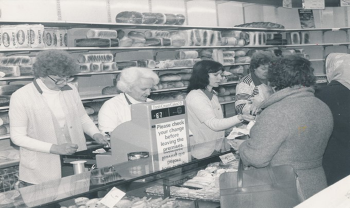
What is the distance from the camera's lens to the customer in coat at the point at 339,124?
2549mm

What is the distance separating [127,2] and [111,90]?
4.95ft

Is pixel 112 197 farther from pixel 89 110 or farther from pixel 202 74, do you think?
pixel 89 110

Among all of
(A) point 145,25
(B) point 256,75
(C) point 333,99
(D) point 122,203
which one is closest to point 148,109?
(D) point 122,203

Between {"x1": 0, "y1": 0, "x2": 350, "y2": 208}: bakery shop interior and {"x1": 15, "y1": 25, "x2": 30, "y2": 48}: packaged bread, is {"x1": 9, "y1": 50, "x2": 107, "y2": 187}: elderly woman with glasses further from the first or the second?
{"x1": 15, "y1": 25, "x2": 30, "y2": 48}: packaged bread

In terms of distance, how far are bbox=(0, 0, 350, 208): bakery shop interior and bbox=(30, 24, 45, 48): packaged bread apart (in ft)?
0.04

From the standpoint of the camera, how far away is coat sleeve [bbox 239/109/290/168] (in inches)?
78.6

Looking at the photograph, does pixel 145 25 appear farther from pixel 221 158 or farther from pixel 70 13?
pixel 221 158

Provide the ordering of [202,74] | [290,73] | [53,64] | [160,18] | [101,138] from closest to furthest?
[290,73] < [53,64] < [101,138] < [202,74] < [160,18]

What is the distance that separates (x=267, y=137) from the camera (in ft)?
6.56

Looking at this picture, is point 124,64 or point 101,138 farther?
point 124,64

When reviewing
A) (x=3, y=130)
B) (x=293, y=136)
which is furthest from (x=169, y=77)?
(x=293, y=136)

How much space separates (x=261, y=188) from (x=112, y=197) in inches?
26.4

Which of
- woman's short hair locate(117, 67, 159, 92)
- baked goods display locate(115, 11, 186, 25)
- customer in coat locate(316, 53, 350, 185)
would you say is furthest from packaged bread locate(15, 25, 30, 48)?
customer in coat locate(316, 53, 350, 185)

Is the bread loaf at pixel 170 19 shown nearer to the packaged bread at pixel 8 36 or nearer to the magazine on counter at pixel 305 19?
the packaged bread at pixel 8 36
